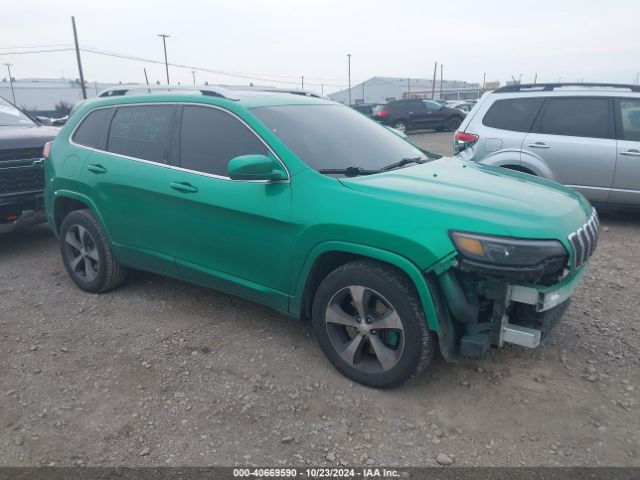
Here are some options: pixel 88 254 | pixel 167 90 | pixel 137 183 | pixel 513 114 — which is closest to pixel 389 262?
pixel 137 183

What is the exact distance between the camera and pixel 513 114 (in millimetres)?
6922

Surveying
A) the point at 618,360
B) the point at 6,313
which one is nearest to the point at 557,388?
the point at 618,360

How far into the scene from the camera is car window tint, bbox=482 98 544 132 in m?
6.82

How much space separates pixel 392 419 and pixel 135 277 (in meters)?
3.11

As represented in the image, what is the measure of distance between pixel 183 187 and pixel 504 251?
2.26 metres

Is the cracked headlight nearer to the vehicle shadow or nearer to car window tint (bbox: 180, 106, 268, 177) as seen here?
car window tint (bbox: 180, 106, 268, 177)

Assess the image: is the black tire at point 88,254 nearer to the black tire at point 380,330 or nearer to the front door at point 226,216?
the front door at point 226,216

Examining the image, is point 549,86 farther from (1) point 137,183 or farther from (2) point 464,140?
(1) point 137,183

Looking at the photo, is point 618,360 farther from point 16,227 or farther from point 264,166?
point 16,227

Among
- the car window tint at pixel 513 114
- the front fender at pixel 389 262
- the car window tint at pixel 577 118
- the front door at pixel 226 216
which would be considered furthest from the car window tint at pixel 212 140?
the car window tint at pixel 577 118

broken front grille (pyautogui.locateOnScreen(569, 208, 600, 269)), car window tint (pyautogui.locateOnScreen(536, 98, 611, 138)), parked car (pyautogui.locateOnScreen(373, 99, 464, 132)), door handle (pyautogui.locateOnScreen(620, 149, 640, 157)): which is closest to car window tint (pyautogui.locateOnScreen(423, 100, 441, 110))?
parked car (pyautogui.locateOnScreen(373, 99, 464, 132))

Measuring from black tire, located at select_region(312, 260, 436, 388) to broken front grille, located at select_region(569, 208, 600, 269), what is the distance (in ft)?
3.02

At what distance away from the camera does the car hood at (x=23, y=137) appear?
18.7 feet

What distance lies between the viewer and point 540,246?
108 inches
